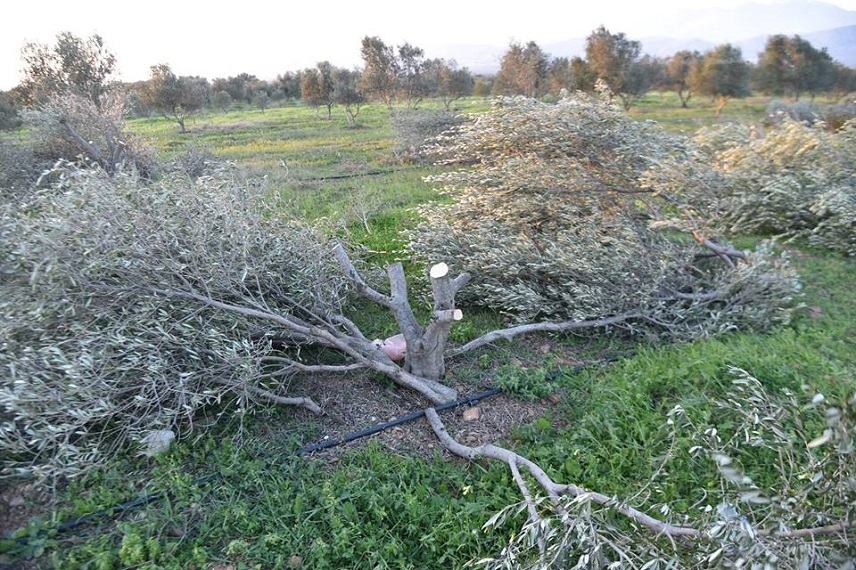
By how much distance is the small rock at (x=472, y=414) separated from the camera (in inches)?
147

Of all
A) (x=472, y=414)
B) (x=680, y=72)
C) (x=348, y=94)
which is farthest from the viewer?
(x=680, y=72)

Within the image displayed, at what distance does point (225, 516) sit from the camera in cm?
287

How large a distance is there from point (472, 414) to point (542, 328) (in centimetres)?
111

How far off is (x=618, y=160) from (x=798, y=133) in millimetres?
3463

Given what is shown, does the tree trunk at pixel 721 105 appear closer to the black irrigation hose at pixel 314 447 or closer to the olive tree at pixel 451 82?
the olive tree at pixel 451 82

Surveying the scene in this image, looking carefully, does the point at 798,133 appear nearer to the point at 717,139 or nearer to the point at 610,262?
the point at 717,139

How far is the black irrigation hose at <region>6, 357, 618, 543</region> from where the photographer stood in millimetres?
2859

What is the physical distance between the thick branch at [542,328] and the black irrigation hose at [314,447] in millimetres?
350

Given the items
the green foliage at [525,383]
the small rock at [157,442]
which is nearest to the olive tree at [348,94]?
the green foliage at [525,383]

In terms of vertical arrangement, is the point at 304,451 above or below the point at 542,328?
below

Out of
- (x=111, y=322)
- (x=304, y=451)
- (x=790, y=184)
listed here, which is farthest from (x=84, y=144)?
(x=790, y=184)

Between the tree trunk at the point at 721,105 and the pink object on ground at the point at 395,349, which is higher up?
the tree trunk at the point at 721,105

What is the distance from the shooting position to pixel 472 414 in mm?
3756

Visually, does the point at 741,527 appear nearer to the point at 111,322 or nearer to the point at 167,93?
the point at 111,322
